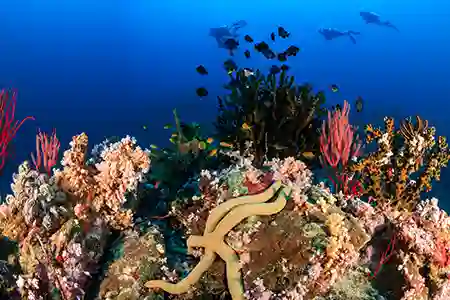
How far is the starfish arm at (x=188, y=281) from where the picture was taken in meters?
3.58

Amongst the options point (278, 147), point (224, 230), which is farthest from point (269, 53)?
point (224, 230)

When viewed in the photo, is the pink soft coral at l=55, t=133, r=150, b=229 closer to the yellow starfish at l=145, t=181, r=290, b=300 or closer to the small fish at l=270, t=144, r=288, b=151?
the yellow starfish at l=145, t=181, r=290, b=300

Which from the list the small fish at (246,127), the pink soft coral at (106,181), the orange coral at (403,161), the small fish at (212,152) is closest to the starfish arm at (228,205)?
the pink soft coral at (106,181)

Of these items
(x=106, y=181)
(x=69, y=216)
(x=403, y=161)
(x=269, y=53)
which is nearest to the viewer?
(x=69, y=216)

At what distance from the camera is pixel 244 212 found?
11.7ft

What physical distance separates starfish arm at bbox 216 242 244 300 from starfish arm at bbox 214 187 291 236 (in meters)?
0.14

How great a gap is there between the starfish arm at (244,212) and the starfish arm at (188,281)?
0.77 ft

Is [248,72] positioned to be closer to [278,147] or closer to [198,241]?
[278,147]

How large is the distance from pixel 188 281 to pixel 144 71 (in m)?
34.7

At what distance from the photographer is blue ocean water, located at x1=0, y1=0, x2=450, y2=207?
71.2ft

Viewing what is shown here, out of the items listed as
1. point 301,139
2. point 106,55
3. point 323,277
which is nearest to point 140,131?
point 301,139

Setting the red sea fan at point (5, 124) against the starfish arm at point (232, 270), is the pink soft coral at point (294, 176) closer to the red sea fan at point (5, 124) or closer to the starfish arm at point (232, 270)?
the starfish arm at point (232, 270)

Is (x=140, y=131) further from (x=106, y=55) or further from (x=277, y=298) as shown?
(x=106, y=55)

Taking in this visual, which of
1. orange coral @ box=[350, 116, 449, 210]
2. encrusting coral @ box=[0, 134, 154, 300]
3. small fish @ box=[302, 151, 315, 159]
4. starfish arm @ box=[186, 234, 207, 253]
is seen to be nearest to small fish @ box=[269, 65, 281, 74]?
small fish @ box=[302, 151, 315, 159]
